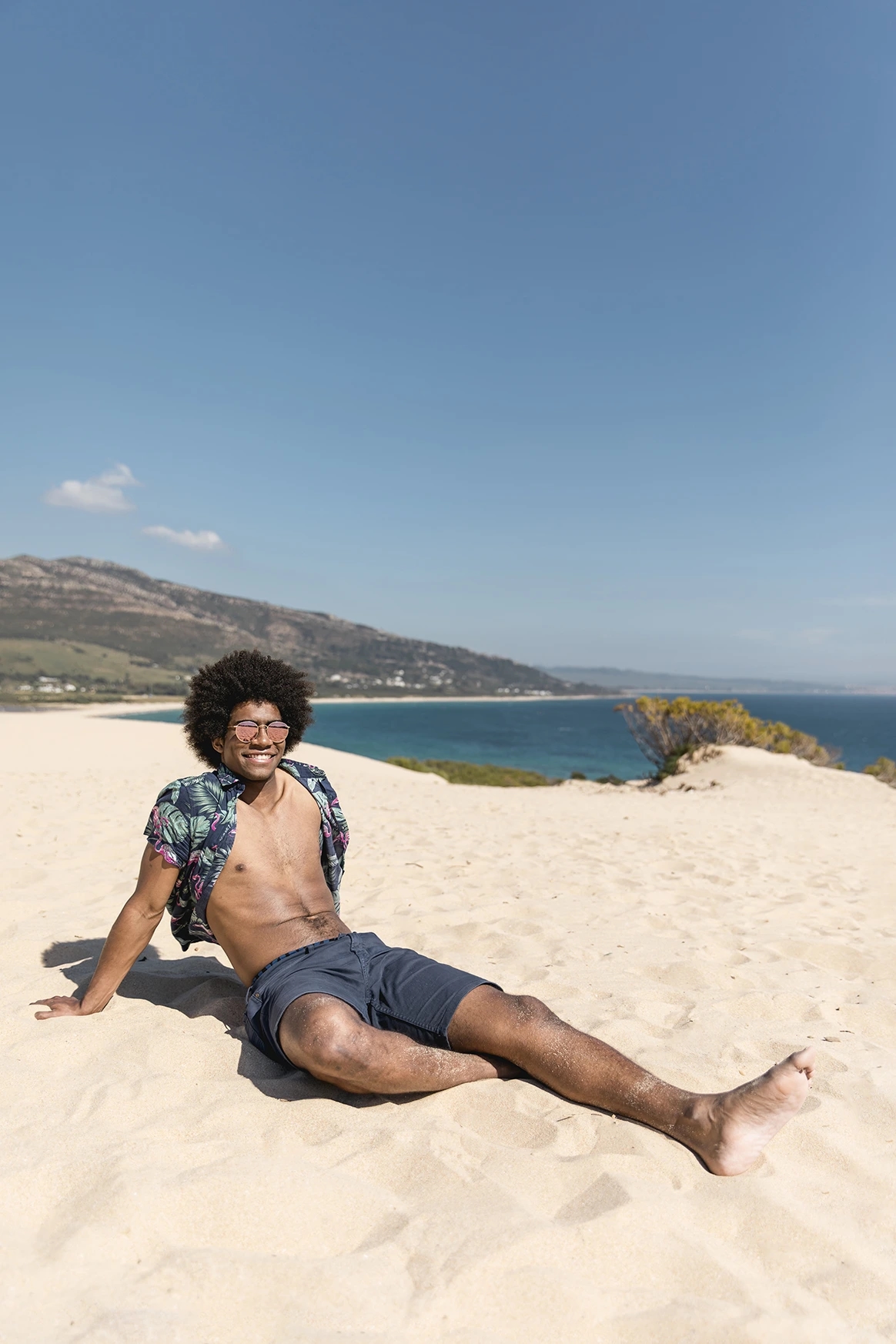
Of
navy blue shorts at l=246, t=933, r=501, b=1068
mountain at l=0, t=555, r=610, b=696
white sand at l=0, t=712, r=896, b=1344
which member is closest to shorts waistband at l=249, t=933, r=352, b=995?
navy blue shorts at l=246, t=933, r=501, b=1068

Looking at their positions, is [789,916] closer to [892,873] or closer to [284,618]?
Answer: [892,873]

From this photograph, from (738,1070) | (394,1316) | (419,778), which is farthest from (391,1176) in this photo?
(419,778)

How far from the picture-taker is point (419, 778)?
1945 cm

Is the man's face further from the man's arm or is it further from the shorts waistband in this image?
the shorts waistband

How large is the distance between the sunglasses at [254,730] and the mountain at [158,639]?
9213 centimetres

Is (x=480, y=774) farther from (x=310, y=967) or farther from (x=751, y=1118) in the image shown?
(x=751, y=1118)

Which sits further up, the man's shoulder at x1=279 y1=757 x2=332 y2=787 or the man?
the man's shoulder at x1=279 y1=757 x2=332 y2=787

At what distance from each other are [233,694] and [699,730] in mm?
22091

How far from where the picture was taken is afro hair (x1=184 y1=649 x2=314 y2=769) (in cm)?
349

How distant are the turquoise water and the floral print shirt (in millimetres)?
19604

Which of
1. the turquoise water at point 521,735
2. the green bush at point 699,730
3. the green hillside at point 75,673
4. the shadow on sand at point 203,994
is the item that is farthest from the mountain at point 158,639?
the shadow on sand at point 203,994

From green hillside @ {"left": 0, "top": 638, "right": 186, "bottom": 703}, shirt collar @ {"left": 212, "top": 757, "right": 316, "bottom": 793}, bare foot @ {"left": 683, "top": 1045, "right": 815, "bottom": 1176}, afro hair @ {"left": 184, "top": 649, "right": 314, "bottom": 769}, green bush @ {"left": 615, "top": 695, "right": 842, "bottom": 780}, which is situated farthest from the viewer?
green hillside @ {"left": 0, "top": 638, "right": 186, "bottom": 703}

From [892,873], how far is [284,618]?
190473 millimetres

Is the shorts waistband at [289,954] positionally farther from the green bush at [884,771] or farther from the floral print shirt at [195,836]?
the green bush at [884,771]
